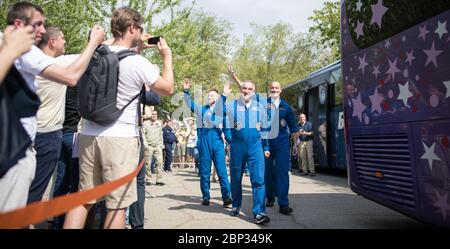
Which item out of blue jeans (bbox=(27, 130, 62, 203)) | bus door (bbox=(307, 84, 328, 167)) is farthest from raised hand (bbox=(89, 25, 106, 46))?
bus door (bbox=(307, 84, 328, 167))

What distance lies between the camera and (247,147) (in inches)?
228

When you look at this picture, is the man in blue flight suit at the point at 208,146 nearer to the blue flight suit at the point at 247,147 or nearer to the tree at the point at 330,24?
the blue flight suit at the point at 247,147

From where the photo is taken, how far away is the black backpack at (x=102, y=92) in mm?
2906

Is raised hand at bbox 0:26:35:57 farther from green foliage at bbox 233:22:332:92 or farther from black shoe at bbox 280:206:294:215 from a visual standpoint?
green foliage at bbox 233:22:332:92

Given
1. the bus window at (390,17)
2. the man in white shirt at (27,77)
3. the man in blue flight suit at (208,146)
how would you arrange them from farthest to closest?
the man in blue flight suit at (208,146), the bus window at (390,17), the man in white shirt at (27,77)

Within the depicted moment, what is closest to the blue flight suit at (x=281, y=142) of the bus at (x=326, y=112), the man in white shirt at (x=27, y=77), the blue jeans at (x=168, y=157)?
the man in white shirt at (x=27, y=77)

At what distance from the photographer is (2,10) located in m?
13.8

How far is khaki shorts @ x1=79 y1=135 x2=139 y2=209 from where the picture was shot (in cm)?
294

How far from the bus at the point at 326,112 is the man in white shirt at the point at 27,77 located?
968 cm

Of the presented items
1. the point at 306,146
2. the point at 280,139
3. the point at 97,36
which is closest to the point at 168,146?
the point at 306,146

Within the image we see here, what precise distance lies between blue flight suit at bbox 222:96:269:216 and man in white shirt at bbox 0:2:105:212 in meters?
3.50

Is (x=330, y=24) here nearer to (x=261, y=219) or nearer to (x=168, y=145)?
(x=168, y=145)

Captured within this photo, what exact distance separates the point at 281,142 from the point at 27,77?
459 centimetres

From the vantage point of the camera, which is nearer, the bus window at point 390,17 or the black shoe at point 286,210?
the bus window at point 390,17
